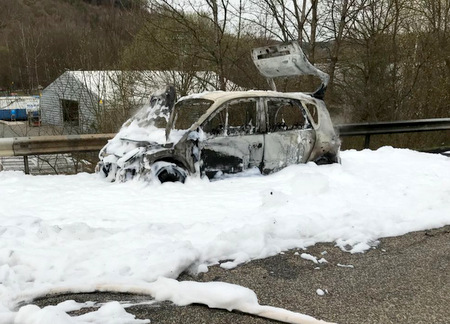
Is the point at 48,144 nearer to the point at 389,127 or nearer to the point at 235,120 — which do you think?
the point at 235,120

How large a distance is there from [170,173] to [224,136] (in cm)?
103

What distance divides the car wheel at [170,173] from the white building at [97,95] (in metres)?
6.99

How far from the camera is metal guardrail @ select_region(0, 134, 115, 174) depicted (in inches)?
272

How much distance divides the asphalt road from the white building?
383 inches

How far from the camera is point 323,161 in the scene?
744 cm

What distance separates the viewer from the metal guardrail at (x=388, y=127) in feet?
32.3

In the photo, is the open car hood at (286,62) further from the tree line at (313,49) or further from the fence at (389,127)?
the tree line at (313,49)

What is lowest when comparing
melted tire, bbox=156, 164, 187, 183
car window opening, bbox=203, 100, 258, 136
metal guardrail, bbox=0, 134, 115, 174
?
melted tire, bbox=156, 164, 187, 183

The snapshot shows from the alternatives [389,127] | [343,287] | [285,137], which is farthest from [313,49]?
[343,287]

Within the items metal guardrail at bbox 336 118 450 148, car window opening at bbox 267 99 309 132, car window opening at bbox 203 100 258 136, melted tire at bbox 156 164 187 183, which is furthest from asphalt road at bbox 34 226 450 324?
metal guardrail at bbox 336 118 450 148

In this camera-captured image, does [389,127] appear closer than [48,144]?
No

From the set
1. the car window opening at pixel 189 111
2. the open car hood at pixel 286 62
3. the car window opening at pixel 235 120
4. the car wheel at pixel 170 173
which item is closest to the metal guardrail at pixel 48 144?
the car window opening at pixel 189 111

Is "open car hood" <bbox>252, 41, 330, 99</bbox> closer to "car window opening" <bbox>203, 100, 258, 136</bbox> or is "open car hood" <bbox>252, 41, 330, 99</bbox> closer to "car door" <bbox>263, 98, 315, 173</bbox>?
"car door" <bbox>263, 98, 315, 173</bbox>

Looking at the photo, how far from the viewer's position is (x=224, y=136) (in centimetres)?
629
